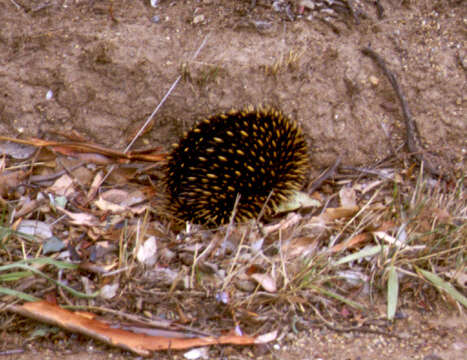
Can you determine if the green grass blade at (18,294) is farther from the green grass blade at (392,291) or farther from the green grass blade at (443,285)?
the green grass blade at (443,285)

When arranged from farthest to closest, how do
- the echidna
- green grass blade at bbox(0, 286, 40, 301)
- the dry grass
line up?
the echidna, the dry grass, green grass blade at bbox(0, 286, 40, 301)

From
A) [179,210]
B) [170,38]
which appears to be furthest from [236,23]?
[179,210]

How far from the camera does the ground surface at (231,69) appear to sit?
3715 millimetres

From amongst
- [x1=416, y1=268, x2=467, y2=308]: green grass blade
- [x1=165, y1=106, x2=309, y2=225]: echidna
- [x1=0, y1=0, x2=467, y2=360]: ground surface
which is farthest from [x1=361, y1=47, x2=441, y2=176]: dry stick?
[x1=416, y1=268, x2=467, y2=308]: green grass blade

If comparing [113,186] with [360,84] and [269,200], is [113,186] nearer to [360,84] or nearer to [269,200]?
[269,200]

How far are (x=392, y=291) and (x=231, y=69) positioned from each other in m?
1.72

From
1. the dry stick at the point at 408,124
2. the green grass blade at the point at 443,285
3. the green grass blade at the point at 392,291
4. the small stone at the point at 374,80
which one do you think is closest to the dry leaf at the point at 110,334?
the green grass blade at the point at 392,291

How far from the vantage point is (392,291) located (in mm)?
3008

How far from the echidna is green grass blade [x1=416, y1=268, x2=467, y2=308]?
949 mm

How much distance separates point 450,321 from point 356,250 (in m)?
0.62

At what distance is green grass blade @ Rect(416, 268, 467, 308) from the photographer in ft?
9.75

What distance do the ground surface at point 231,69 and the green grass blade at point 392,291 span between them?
0.99 metres

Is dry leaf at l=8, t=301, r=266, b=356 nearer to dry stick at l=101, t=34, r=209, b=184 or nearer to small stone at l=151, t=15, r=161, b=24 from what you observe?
dry stick at l=101, t=34, r=209, b=184

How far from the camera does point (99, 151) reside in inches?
148
